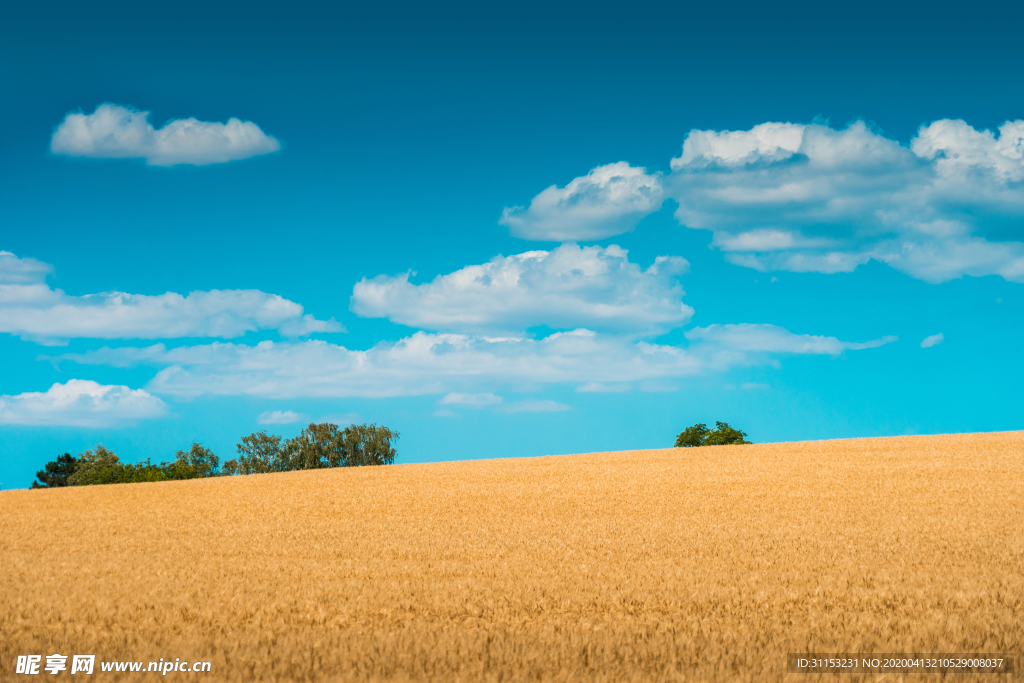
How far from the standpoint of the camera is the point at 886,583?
42.1 ft

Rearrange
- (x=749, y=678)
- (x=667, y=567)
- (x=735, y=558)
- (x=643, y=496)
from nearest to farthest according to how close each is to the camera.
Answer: (x=749, y=678), (x=667, y=567), (x=735, y=558), (x=643, y=496)

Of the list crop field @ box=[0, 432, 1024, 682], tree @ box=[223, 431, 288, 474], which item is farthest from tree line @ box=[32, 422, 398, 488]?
crop field @ box=[0, 432, 1024, 682]

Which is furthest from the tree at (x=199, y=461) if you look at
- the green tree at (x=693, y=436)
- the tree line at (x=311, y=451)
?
the green tree at (x=693, y=436)

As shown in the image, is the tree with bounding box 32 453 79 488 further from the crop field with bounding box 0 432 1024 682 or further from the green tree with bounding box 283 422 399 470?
the crop field with bounding box 0 432 1024 682

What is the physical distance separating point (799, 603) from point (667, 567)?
317cm

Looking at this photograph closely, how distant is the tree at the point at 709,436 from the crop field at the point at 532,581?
76.9ft

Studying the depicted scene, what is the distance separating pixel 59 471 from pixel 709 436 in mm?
76852

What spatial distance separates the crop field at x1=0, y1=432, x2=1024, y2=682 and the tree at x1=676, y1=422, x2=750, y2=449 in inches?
922

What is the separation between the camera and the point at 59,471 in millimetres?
86750

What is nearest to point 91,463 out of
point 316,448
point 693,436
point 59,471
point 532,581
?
point 59,471

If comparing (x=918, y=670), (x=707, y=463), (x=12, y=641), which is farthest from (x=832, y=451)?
(x=12, y=641)

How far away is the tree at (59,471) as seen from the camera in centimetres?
8581

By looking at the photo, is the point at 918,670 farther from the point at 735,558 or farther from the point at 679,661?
the point at 735,558

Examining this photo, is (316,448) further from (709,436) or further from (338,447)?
(709,436)
